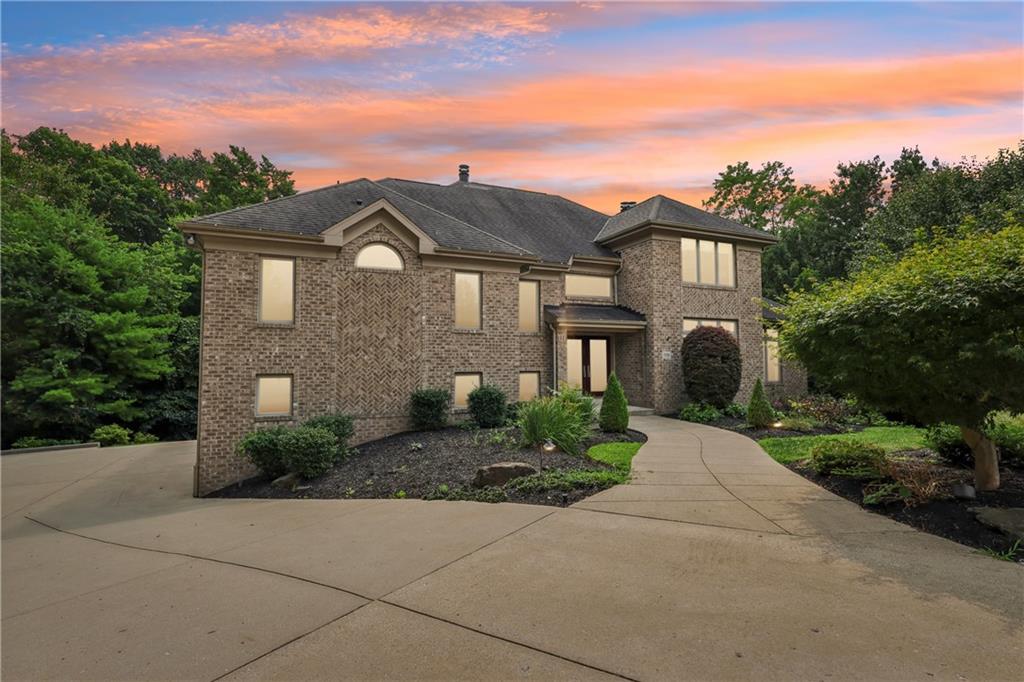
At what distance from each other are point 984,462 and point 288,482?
39.5 feet

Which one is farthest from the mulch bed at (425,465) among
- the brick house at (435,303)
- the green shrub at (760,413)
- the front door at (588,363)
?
the front door at (588,363)

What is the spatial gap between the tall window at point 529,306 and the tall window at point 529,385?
1.46 m

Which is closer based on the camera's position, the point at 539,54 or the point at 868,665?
the point at 868,665

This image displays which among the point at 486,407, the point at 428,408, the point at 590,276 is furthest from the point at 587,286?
the point at 428,408

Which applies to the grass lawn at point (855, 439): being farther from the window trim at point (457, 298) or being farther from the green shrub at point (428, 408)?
the window trim at point (457, 298)

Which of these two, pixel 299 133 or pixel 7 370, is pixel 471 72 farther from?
pixel 7 370

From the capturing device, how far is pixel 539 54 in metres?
9.06

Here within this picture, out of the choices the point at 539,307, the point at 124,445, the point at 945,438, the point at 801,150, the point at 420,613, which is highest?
the point at 801,150

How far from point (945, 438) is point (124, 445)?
86.0 ft

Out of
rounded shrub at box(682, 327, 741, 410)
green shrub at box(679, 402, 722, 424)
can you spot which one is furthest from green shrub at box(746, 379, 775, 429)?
rounded shrub at box(682, 327, 741, 410)

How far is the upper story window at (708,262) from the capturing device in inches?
739

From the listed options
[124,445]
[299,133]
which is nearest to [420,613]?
[299,133]

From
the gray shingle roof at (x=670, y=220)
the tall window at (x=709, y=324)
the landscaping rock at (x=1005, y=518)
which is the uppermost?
the gray shingle roof at (x=670, y=220)

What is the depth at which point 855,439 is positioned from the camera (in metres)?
11.8
